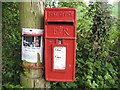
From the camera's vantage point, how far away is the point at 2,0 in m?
3.59

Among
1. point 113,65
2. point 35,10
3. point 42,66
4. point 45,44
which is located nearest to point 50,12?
point 35,10

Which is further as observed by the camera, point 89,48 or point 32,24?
point 89,48

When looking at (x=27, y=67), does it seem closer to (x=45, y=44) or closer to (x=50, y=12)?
(x=45, y=44)

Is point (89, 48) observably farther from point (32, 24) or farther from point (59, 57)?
point (32, 24)

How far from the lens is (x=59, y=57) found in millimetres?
2871

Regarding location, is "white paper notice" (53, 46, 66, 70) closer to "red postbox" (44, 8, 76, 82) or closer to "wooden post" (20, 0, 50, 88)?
"red postbox" (44, 8, 76, 82)

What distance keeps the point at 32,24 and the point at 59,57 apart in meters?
0.52

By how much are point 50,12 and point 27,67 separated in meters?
0.75

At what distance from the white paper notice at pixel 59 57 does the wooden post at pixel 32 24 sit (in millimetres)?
224

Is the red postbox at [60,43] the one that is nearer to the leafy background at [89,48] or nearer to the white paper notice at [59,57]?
the white paper notice at [59,57]

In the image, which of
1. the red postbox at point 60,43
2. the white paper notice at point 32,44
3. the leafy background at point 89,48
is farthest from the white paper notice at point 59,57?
the leafy background at point 89,48

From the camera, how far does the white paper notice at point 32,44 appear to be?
9.36 feet

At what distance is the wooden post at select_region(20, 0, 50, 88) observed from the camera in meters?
2.85

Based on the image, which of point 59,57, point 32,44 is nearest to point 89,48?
point 59,57
